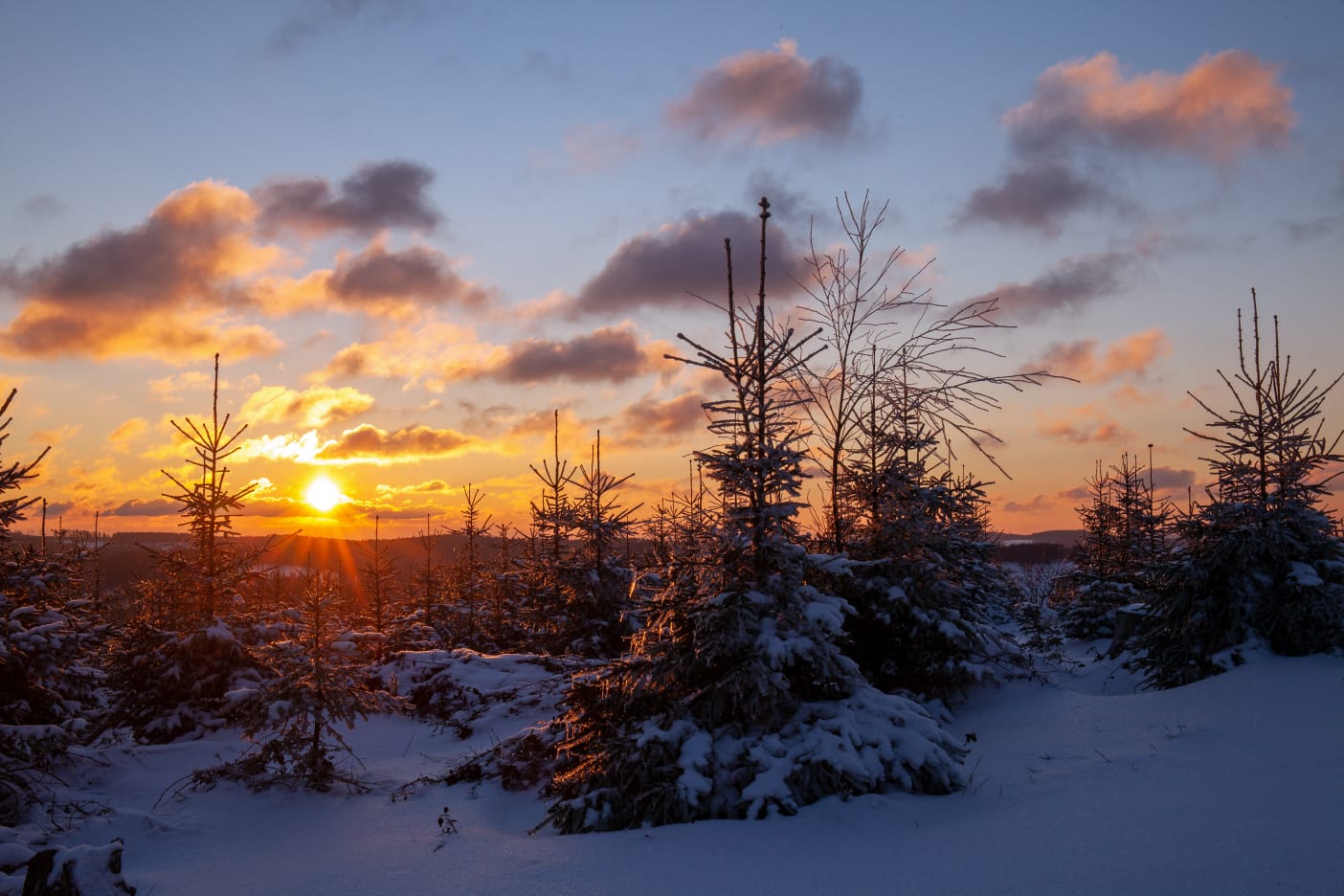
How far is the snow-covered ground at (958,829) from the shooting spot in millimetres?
5195

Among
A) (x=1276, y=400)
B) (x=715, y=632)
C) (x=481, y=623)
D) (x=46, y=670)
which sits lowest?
(x=481, y=623)

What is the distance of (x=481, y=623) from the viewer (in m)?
26.1

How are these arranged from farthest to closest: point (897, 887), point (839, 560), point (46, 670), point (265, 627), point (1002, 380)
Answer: point (265, 627)
point (1002, 380)
point (46, 670)
point (839, 560)
point (897, 887)

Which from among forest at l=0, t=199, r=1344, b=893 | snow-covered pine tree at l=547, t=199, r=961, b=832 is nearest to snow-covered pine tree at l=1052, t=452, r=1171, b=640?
forest at l=0, t=199, r=1344, b=893

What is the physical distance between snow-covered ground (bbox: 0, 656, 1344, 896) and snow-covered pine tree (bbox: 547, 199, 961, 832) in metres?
0.31

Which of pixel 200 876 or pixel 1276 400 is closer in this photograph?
pixel 200 876

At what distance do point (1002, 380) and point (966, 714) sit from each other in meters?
4.68

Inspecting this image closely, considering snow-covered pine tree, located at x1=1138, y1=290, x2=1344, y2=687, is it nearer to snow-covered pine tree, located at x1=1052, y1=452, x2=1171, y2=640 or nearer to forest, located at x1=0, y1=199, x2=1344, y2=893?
forest, located at x1=0, y1=199, x2=1344, y2=893

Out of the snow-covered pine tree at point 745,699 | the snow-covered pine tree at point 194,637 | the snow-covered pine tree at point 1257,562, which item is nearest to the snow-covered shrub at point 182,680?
the snow-covered pine tree at point 194,637

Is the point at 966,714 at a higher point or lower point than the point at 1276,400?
lower

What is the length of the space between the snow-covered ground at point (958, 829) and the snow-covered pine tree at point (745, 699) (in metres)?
0.31

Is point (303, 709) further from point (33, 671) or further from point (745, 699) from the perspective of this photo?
point (745, 699)

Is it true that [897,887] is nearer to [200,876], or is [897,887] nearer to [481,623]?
[200,876]

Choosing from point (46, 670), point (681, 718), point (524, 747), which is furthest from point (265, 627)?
point (681, 718)
